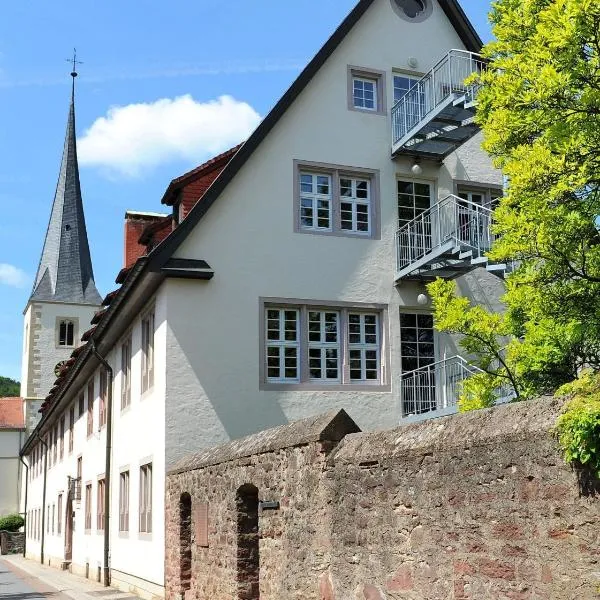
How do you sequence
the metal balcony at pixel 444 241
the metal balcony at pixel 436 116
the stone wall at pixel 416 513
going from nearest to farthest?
the stone wall at pixel 416 513, the metal balcony at pixel 444 241, the metal balcony at pixel 436 116

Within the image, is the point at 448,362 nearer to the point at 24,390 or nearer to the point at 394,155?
the point at 394,155

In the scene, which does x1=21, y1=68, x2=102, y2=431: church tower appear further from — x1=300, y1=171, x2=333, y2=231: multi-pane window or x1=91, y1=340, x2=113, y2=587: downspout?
x1=300, y1=171, x2=333, y2=231: multi-pane window

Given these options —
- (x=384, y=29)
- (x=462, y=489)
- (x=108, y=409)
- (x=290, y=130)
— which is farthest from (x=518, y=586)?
(x=108, y=409)

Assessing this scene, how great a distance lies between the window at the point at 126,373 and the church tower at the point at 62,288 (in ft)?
164

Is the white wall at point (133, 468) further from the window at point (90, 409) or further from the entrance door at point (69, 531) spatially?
the entrance door at point (69, 531)

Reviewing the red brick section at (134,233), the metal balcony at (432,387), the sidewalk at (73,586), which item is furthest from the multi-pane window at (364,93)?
the sidewalk at (73,586)

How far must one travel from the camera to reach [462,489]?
260 inches

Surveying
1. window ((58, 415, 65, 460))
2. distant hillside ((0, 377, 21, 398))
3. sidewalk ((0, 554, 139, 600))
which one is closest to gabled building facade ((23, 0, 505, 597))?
sidewalk ((0, 554, 139, 600))

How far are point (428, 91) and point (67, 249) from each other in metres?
55.9

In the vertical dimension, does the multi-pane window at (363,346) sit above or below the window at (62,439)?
above

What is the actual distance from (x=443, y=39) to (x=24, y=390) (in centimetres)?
5687

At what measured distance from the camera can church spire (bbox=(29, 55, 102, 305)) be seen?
69250 millimetres

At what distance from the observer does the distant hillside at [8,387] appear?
11499 cm

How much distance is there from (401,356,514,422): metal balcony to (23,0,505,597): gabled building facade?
0.12ft
